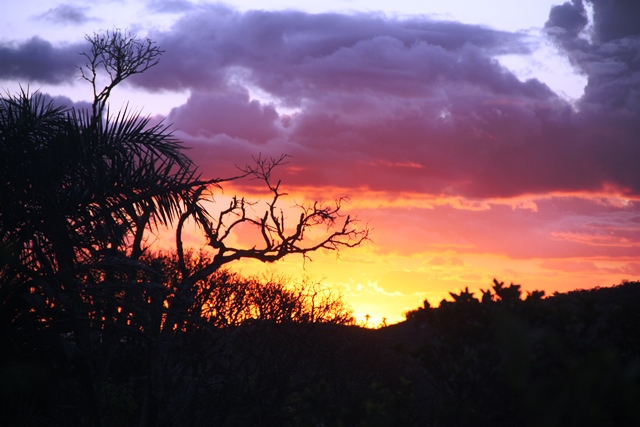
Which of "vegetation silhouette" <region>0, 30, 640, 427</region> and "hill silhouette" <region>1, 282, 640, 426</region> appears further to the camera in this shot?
"vegetation silhouette" <region>0, 30, 640, 427</region>

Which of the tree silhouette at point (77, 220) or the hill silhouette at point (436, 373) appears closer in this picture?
the hill silhouette at point (436, 373)

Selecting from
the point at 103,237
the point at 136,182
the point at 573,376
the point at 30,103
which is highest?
the point at 30,103

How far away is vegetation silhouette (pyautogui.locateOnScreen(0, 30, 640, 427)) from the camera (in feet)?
15.5

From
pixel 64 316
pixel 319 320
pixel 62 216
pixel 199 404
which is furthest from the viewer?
pixel 319 320

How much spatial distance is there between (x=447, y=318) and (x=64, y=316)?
408 cm

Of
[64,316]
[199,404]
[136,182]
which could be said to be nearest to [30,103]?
[136,182]

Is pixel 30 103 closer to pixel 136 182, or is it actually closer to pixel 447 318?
pixel 136 182

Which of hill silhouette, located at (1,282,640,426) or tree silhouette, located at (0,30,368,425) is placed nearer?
hill silhouette, located at (1,282,640,426)

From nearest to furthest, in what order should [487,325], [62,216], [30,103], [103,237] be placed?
[487,325] → [62,216] → [103,237] → [30,103]

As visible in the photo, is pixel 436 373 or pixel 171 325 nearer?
pixel 436 373

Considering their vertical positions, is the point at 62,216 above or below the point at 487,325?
above

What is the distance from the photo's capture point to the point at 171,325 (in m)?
12.9

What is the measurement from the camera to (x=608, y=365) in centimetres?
112

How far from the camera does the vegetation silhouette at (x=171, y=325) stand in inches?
186
